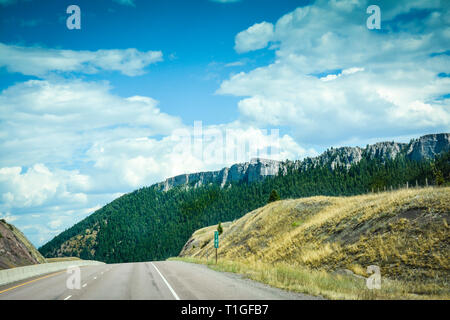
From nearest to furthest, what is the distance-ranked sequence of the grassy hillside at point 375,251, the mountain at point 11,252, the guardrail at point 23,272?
the grassy hillside at point 375,251 → the guardrail at point 23,272 → the mountain at point 11,252

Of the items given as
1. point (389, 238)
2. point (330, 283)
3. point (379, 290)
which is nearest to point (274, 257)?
point (389, 238)

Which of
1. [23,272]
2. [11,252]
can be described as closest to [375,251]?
[23,272]

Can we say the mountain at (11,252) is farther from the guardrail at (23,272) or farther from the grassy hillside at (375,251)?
the grassy hillside at (375,251)

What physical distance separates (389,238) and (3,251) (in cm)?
4730

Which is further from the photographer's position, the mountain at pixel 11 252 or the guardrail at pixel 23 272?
the mountain at pixel 11 252

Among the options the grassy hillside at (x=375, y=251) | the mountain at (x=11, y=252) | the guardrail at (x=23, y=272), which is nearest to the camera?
the grassy hillside at (x=375, y=251)

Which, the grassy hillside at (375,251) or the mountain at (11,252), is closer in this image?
the grassy hillside at (375,251)

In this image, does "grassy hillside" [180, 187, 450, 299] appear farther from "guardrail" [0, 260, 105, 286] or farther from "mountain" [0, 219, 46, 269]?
"mountain" [0, 219, 46, 269]

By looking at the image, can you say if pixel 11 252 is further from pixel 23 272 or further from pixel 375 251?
pixel 375 251

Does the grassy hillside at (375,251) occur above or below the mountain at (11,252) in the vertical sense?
above

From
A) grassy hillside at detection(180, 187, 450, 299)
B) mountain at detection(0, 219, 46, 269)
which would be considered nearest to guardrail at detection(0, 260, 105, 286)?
mountain at detection(0, 219, 46, 269)

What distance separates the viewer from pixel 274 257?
29094 millimetres

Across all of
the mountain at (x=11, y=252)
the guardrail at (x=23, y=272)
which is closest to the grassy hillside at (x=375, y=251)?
the guardrail at (x=23, y=272)
